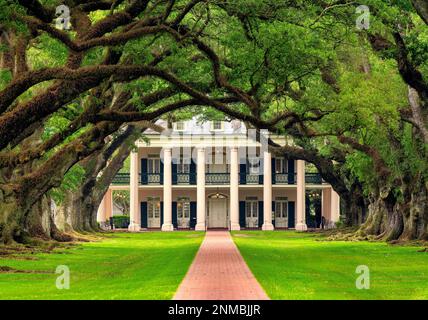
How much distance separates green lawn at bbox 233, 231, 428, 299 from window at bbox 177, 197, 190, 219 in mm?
39303

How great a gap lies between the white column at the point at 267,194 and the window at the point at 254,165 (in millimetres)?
2801

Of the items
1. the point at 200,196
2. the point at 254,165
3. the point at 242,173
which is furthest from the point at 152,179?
the point at 254,165

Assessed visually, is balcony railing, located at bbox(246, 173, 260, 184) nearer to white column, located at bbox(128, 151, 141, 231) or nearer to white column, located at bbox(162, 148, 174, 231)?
white column, located at bbox(162, 148, 174, 231)

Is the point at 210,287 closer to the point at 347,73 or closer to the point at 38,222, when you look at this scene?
the point at 347,73

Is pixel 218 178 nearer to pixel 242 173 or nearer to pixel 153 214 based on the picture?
pixel 242 173

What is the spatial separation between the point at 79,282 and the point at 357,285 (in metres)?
7.16

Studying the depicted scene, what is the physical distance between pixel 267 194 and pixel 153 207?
10.9 metres

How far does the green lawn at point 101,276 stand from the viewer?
2112 centimetres

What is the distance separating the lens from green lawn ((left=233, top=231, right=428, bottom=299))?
A: 70.8 feet

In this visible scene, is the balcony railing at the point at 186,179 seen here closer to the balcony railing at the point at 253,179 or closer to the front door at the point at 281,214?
the balcony railing at the point at 253,179

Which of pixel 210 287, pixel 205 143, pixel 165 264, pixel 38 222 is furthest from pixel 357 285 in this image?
pixel 205 143

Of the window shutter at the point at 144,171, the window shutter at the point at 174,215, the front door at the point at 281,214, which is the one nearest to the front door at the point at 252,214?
the front door at the point at 281,214

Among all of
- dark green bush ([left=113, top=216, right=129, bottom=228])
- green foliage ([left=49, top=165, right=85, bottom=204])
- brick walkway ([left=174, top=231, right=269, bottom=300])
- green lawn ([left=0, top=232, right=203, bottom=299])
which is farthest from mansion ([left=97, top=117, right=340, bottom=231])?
brick walkway ([left=174, top=231, right=269, bottom=300])

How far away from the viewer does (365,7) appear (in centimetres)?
2761
